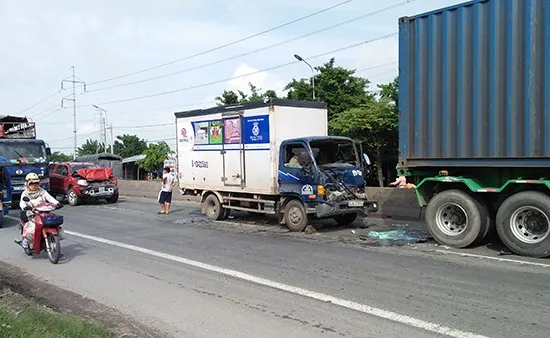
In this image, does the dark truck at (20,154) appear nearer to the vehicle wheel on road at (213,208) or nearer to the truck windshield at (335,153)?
the vehicle wheel on road at (213,208)

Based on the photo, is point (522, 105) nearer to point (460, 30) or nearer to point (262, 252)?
point (460, 30)

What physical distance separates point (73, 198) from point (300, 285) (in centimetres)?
1661

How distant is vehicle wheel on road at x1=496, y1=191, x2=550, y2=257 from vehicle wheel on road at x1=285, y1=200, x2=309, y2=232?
14.0 ft

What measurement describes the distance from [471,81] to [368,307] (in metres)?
5.11

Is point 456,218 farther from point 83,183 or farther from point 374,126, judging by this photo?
point 374,126

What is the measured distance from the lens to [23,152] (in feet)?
66.3

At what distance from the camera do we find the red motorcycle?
856 cm

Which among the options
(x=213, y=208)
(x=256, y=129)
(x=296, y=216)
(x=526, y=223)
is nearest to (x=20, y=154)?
(x=213, y=208)

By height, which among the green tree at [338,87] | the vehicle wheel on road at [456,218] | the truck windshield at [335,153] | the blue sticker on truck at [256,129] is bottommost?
the vehicle wheel on road at [456,218]

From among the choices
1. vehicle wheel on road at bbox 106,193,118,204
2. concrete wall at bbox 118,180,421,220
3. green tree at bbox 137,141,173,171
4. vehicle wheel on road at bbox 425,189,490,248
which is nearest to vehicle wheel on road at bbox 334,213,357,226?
concrete wall at bbox 118,180,421,220

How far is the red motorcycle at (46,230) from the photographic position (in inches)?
337

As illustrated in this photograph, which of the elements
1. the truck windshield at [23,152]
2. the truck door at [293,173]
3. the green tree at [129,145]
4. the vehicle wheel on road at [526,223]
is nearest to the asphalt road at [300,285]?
the vehicle wheel on road at [526,223]

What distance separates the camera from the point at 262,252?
356 inches

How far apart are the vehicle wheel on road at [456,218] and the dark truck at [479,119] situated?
18 mm
